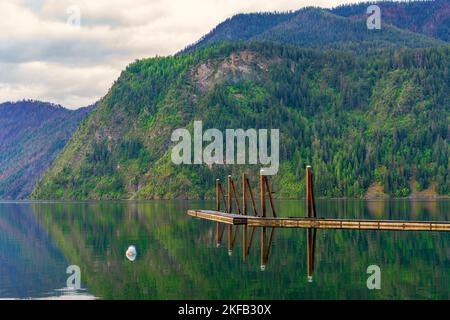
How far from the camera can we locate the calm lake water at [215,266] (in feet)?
204

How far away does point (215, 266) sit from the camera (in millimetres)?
76688

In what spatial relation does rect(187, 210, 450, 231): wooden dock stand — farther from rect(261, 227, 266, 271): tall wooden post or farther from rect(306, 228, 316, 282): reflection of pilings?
rect(261, 227, 266, 271): tall wooden post

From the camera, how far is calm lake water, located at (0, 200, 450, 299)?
6228cm

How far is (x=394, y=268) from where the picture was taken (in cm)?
7256

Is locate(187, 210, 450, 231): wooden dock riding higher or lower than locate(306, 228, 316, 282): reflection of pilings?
higher

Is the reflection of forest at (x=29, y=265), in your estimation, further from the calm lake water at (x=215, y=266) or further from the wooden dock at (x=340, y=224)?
the wooden dock at (x=340, y=224)

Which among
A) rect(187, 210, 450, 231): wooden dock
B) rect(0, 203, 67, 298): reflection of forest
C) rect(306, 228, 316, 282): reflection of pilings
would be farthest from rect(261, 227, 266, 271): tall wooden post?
rect(0, 203, 67, 298): reflection of forest

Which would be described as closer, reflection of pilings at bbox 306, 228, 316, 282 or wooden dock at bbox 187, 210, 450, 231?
reflection of pilings at bbox 306, 228, 316, 282

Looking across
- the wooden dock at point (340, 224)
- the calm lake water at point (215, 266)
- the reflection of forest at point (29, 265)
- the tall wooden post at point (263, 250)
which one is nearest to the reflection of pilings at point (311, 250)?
the calm lake water at point (215, 266)

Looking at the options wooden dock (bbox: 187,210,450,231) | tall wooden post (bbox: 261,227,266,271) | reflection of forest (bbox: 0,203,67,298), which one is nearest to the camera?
reflection of forest (bbox: 0,203,67,298)
